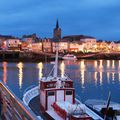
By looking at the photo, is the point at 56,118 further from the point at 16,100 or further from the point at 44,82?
the point at 16,100

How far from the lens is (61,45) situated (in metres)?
152

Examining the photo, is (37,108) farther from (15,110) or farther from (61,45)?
(61,45)

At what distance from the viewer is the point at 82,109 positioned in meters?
13.3

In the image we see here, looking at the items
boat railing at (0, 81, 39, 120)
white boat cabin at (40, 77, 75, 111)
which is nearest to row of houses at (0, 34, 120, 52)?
white boat cabin at (40, 77, 75, 111)

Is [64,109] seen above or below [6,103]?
below

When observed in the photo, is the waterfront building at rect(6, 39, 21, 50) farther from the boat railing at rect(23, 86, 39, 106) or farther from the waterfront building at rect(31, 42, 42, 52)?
the boat railing at rect(23, 86, 39, 106)

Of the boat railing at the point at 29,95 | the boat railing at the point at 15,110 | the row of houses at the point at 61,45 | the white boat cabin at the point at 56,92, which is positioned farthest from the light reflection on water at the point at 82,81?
the row of houses at the point at 61,45

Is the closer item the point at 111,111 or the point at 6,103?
the point at 6,103

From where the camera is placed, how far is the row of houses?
144125mm

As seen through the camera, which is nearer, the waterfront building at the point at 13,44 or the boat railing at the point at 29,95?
the boat railing at the point at 29,95

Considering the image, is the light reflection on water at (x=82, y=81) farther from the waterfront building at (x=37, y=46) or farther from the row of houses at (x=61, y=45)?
the waterfront building at (x=37, y=46)

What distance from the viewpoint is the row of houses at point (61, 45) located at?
14412cm

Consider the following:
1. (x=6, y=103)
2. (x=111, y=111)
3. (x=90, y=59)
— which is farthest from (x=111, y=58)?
(x=6, y=103)

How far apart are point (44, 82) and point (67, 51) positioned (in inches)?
5262
